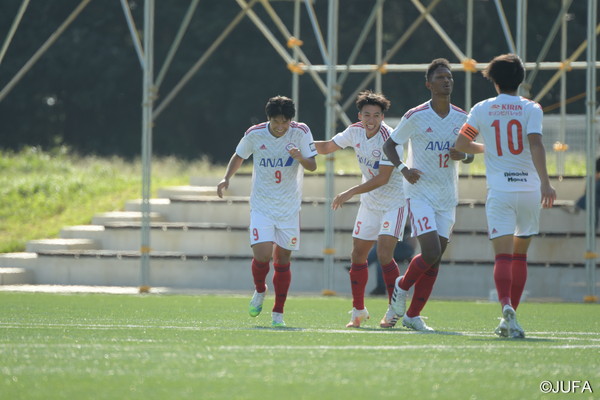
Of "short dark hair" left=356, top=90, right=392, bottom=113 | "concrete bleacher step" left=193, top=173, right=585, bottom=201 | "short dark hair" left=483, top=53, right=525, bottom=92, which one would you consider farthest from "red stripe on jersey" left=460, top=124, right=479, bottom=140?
"concrete bleacher step" left=193, top=173, right=585, bottom=201

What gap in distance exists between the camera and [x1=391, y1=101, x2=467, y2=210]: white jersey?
902cm

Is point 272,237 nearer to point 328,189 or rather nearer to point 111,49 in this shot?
point 328,189

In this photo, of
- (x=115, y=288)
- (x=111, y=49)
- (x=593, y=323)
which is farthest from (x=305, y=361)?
(x=111, y=49)

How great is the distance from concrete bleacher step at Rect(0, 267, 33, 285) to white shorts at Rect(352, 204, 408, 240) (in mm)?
8863

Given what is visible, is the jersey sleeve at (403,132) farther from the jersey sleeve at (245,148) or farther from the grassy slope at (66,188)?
the grassy slope at (66,188)

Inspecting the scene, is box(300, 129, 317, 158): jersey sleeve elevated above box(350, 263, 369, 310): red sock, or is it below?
above

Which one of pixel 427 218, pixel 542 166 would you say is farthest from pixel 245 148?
pixel 542 166

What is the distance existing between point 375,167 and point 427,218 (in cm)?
114

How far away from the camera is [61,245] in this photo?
19.0 m

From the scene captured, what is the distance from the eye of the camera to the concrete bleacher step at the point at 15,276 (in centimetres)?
1761

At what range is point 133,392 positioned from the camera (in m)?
5.39

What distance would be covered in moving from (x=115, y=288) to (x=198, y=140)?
85.9ft

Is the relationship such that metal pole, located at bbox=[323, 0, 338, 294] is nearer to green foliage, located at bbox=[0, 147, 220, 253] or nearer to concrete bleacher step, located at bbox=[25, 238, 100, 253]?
concrete bleacher step, located at bbox=[25, 238, 100, 253]

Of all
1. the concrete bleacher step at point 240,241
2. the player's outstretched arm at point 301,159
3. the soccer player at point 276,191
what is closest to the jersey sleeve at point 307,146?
the soccer player at point 276,191
